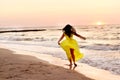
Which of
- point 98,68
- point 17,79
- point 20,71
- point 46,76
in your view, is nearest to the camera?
point 17,79

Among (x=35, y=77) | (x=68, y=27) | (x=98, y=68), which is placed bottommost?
(x=98, y=68)

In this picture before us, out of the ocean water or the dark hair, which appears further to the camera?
the ocean water

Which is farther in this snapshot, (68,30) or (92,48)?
(92,48)

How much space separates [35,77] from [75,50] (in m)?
4.22

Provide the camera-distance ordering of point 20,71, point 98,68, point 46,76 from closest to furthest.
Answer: point 46,76 < point 20,71 < point 98,68

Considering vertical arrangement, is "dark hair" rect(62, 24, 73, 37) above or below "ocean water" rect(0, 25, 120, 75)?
above

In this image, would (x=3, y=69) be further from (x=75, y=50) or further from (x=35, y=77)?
(x=75, y=50)

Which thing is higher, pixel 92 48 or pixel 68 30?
pixel 68 30

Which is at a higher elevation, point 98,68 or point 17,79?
point 17,79

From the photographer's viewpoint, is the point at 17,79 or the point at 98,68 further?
the point at 98,68

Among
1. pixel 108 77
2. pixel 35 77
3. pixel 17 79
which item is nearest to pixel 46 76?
pixel 35 77

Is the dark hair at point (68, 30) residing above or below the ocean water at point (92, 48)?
above

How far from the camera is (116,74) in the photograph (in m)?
10.3

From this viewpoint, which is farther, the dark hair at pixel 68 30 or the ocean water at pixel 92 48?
the ocean water at pixel 92 48
